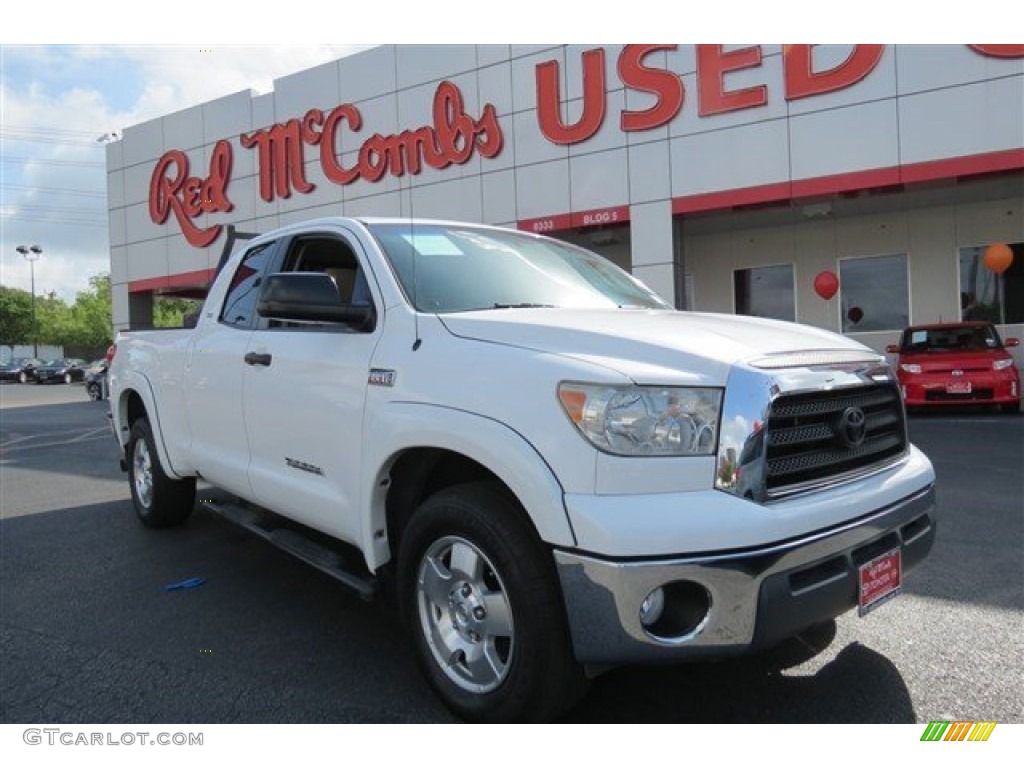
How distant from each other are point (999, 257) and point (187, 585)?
15.1 metres

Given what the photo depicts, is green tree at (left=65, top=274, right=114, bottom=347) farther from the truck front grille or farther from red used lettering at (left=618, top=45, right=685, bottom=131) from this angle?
the truck front grille

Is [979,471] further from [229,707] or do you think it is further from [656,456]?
[229,707]

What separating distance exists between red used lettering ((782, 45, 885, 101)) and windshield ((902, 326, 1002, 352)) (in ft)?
14.8

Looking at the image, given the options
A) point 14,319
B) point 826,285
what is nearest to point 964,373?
point 826,285

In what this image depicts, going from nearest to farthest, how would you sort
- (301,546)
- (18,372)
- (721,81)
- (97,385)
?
1. (301,546)
2. (721,81)
3. (97,385)
4. (18,372)

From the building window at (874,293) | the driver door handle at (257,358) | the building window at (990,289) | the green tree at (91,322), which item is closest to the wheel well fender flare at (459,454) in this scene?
the driver door handle at (257,358)

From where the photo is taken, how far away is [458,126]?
53.6 ft

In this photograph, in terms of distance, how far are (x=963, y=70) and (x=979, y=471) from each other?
27.0 ft

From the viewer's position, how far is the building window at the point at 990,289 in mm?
15016

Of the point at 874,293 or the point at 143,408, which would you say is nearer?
the point at 143,408

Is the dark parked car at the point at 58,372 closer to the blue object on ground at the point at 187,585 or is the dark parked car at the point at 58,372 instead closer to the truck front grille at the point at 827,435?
the blue object on ground at the point at 187,585

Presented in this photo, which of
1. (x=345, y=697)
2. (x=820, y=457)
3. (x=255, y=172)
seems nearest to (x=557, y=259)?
(x=820, y=457)

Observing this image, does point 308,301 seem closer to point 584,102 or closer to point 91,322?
point 584,102

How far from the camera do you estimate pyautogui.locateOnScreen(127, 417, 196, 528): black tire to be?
5.31 meters
